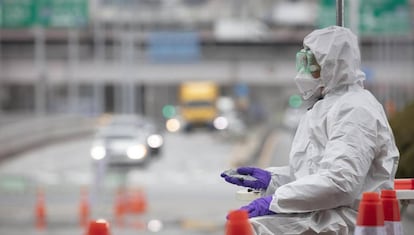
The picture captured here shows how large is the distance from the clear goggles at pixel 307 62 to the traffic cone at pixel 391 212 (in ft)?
2.45

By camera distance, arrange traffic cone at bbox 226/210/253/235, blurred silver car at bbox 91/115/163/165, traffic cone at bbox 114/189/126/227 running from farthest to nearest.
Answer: blurred silver car at bbox 91/115/163/165 → traffic cone at bbox 114/189/126/227 → traffic cone at bbox 226/210/253/235

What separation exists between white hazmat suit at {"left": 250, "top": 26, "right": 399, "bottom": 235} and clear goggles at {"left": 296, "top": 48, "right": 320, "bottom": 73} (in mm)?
59

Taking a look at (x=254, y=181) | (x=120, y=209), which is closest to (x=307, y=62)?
(x=254, y=181)

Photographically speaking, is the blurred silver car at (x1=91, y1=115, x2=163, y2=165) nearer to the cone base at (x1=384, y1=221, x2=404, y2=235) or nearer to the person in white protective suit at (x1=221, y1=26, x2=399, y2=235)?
the person in white protective suit at (x1=221, y1=26, x2=399, y2=235)

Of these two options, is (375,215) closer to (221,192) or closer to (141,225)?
(141,225)

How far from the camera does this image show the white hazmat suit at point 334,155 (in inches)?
197

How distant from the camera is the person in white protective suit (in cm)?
501

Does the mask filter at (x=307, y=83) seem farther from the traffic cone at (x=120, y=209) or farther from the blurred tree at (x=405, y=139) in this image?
the traffic cone at (x=120, y=209)

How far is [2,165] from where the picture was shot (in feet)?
162

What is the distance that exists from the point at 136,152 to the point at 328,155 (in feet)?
121

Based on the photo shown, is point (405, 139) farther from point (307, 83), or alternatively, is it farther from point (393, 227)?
point (393, 227)

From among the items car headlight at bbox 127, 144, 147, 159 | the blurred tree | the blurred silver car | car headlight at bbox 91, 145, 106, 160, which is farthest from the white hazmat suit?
car headlight at bbox 127, 144, 147, 159

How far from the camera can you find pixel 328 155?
5.02 m

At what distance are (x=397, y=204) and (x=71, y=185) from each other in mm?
32414
